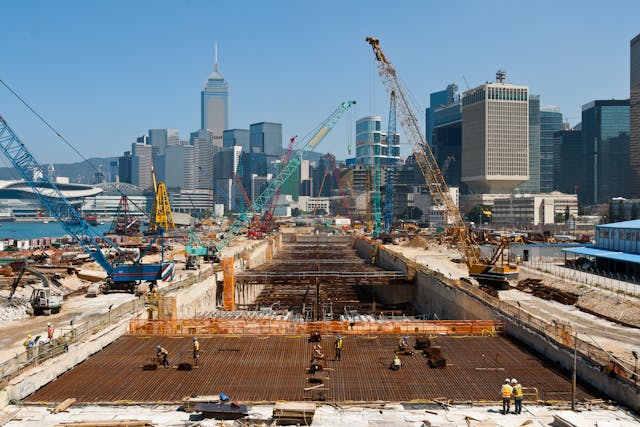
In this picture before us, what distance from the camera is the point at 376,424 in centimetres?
1950

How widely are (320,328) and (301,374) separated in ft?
30.0

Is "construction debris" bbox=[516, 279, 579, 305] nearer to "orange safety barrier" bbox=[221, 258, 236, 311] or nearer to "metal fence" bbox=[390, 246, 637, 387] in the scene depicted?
"metal fence" bbox=[390, 246, 637, 387]

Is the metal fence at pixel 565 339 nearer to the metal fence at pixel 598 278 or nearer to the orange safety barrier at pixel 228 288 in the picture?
the metal fence at pixel 598 278

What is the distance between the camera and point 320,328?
34.7 meters

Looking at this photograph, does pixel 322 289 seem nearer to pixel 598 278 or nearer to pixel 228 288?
pixel 228 288

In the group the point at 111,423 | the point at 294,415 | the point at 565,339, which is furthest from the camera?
the point at 565,339

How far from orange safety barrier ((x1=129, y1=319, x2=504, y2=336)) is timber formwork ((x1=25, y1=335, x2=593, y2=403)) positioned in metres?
1.97

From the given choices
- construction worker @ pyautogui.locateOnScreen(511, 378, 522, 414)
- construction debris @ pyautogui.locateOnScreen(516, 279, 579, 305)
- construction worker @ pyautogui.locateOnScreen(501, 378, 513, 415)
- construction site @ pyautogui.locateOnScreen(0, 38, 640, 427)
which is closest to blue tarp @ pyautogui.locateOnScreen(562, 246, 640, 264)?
construction site @ pyautogui.locateOnScreen(0, 38, 640, 427)

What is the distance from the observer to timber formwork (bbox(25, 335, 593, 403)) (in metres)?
22.8

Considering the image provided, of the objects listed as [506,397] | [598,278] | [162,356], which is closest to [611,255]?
[598,278]

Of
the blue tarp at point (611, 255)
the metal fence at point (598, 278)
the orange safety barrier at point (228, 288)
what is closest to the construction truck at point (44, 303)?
the orange safety barrier at point (228, 288)

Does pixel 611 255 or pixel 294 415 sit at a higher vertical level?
pixel 611 255

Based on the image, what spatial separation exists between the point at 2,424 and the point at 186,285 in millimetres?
36080

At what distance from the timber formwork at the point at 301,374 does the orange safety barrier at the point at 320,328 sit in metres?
1.97
